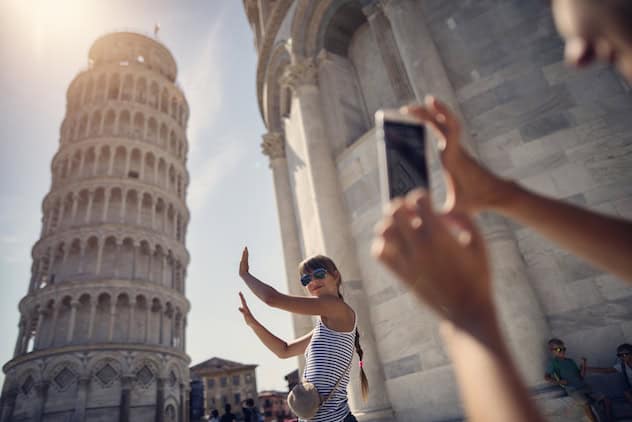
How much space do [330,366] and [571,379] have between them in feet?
13.4

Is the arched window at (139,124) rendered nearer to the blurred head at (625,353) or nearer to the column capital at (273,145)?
the column capital at (273,145)

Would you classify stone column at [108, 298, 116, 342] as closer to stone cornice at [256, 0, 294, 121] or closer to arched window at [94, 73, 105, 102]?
arched window at [94, 73, 105, 102]

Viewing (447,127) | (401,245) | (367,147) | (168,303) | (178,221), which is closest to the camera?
(401,245)

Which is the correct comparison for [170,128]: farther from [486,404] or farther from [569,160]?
[486,404]

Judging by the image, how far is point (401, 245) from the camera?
38.5 inches

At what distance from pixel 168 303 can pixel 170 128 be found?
19456 mm

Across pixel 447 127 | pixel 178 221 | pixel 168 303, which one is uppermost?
pixel 178 221

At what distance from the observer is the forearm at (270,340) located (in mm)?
3045

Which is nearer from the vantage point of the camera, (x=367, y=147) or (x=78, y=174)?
(x=367, y=147)

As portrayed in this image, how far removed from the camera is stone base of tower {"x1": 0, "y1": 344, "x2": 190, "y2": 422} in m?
26.2

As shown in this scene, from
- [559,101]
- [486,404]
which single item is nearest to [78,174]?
[559,101]

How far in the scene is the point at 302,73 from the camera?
34.7 feet

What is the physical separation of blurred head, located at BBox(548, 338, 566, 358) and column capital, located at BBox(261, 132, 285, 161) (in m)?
9.84

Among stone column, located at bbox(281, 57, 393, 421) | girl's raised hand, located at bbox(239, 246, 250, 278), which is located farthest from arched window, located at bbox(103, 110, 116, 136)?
girl's raised hand, located at bbox(239, 246, 250, 278)
